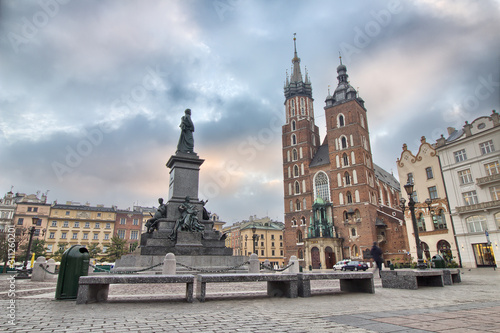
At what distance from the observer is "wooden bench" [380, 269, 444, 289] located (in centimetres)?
958

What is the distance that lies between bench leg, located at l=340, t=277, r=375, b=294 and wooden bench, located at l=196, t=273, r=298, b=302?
7.57 ft

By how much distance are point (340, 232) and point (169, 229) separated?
1645 inches

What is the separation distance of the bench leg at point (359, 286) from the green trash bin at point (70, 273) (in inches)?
277

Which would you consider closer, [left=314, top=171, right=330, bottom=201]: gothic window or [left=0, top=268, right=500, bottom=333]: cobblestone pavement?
[left=0, top=268, right=500, bottom=333]: cobblestone pavement

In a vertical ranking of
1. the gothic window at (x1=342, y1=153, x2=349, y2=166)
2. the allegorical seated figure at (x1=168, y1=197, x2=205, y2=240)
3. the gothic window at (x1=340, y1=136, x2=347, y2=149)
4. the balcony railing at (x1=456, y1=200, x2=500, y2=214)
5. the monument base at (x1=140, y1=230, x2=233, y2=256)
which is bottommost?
the monument base at (x1=140, y1=230, x2=233, y2=256)

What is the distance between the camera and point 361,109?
195ft

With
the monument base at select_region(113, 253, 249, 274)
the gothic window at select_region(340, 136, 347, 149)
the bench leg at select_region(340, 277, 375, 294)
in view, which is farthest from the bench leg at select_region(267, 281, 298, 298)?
the gothic window at select_region(340, 136, 347, 149)

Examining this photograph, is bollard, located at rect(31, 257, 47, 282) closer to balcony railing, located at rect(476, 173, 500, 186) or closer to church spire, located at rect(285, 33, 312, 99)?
balcony railing, located at rect(476, 173, 500, 186)

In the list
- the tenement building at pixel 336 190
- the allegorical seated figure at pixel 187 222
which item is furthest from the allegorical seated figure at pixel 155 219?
the tenement building at pixel 336 190

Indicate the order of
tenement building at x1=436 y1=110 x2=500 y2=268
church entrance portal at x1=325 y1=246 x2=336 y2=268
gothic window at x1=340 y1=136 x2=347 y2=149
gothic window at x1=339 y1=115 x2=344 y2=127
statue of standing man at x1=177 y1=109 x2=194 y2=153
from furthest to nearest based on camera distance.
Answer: gothic window at x1=339 y1=115 x2=344 y2=127 < gothic window at x1=340 y1=136 x2=347 y2=149 < church entrance portal at x1=325 y1=246 x2=336 y2=268 < tenement building at x1=436 y1=110 x2=500 y2=268 < statue of standing man at x1=177 y1=109 x2=194 y2=153

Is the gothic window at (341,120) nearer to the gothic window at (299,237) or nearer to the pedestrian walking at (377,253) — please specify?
the gothic window at (299,237)

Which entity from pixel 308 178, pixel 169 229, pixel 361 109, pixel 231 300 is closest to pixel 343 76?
pixel 361 109

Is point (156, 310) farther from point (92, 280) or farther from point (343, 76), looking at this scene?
point (343, 76)

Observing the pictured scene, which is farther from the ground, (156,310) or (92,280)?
(92,280)
